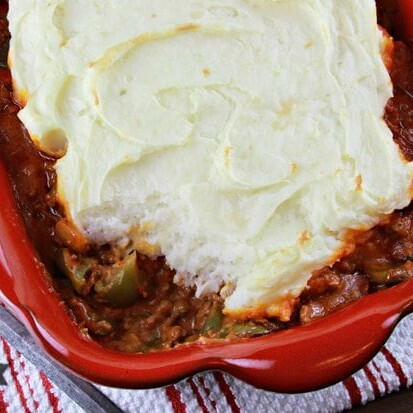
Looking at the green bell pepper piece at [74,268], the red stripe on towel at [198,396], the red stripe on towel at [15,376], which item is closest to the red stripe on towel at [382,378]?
the red stripe on towel at [198,396]

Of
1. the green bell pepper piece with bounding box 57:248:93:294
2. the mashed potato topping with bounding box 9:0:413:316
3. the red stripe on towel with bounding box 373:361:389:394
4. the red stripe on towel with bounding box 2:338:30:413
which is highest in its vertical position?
the mashed potato topping with bounding box 9:0:413:316

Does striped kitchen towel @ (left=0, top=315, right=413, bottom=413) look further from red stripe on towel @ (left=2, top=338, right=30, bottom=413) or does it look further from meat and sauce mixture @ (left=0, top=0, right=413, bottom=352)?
meat and sauce mixture @ (left=0, top=0, right=413, bottom=352)

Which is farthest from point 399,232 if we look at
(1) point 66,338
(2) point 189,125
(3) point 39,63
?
(3) point 39,63

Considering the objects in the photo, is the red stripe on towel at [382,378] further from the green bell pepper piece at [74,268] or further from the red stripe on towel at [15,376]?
the red stripe on towel at [15,376]

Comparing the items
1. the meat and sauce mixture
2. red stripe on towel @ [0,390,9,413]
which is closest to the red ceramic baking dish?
the meat and sauce mixture

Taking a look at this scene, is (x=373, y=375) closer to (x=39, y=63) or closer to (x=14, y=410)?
(x=14, y=410)

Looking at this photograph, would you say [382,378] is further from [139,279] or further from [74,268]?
[74,268]

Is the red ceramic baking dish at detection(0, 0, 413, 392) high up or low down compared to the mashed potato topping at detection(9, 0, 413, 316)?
down

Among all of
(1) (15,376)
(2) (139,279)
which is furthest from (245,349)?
(1) (15,376)
